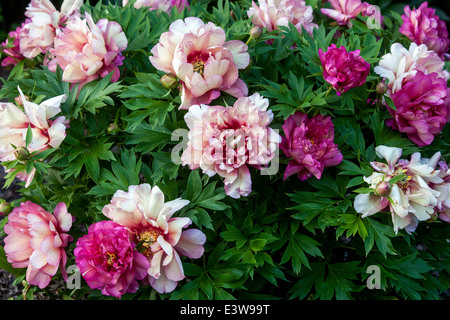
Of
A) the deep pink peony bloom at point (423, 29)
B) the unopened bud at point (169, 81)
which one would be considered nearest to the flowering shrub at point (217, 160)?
the unopened bud at point (169, 81)

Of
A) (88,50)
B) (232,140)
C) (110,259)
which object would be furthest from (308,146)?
(88,50)

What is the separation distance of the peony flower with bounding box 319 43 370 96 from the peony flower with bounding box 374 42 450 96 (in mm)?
155

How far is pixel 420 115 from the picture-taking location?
5.25 ft

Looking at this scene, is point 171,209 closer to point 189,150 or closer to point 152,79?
point 189,150

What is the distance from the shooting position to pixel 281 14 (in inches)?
73.4

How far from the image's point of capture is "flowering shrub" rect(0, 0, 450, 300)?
139 centimetres

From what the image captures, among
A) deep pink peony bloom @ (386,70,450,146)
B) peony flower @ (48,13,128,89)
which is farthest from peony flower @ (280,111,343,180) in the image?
peony flower @ (48,13,128,89)

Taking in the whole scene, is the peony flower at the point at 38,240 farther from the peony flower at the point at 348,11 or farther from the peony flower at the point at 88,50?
the peony flower at the point at 348,11

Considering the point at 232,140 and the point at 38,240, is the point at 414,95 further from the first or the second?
the point at 38,240

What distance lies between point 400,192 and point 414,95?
352 mm

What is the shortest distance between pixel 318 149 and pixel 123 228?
61cm

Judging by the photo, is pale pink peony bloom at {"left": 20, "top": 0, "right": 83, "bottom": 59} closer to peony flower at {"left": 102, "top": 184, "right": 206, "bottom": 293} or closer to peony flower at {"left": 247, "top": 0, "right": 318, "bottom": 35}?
peony flower at {"left": 247, "top": 0, "right": 318, "bottom": 35}

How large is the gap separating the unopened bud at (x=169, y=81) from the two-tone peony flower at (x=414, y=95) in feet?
2.23

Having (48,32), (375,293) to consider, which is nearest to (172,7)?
(48,32)
